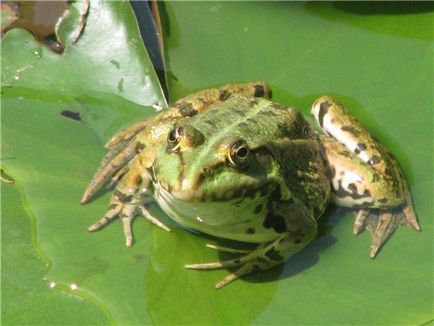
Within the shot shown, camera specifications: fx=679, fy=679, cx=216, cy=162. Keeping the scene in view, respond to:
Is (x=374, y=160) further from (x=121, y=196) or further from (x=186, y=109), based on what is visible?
(x=121, y=196)

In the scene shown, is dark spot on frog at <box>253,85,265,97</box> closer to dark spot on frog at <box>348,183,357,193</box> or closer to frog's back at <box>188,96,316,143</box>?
frog's back at <box>188,96,316,143</box>

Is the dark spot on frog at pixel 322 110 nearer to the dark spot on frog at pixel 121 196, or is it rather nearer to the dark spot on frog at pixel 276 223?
the dark spot on frog at pixel 276 223

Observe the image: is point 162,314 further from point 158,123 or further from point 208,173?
point 158,123

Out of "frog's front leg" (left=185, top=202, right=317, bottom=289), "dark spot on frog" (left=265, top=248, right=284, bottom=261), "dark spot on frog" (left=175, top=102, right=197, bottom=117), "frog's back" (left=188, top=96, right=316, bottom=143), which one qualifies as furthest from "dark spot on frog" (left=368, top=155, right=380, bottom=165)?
"dark spot on frog" (left=175, top=102, right=197, bottom=117)

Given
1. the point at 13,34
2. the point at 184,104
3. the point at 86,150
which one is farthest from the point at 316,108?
the point at 13,34

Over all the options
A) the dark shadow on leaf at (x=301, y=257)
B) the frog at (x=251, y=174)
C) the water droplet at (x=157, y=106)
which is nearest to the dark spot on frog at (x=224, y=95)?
the frog at (x=251, y=174)

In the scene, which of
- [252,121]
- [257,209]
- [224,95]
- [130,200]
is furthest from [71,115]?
[257,209]
